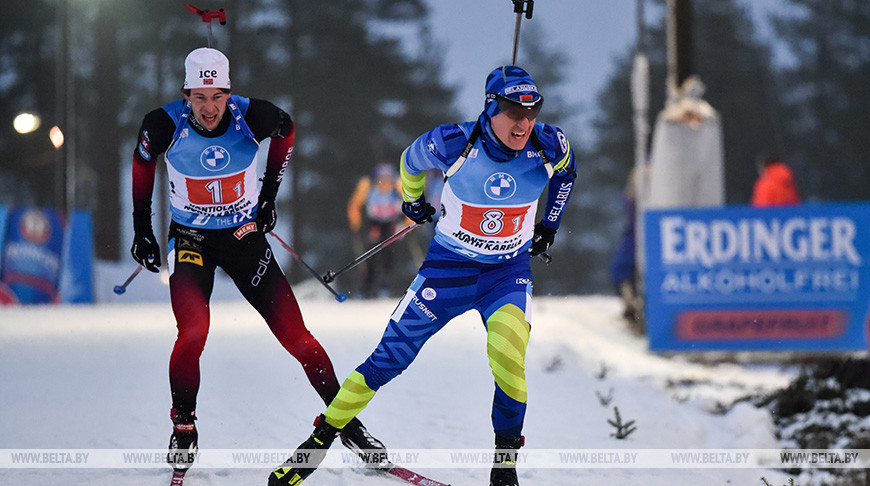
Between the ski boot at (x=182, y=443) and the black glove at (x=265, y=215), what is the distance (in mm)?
1164

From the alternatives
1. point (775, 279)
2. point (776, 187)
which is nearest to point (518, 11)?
point (775, 279)

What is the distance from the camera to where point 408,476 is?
546 centimetres

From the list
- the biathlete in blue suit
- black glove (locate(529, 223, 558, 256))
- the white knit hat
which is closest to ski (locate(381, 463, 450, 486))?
the biathlete in blue suit

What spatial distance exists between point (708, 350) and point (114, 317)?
6769 millimetres

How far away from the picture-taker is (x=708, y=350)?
10.8 m

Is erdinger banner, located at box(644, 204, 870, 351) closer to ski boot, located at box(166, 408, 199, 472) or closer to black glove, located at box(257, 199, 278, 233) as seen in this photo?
black glove, located at box(257, 199, 278, 233)

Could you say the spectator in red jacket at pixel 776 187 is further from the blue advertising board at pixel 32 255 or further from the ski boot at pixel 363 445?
the blue advertising board at pixel 32 255

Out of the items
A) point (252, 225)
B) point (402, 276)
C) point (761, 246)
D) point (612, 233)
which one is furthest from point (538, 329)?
point (612, 233)

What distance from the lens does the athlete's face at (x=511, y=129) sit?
4.89 m

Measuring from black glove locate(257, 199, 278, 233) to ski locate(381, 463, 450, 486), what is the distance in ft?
5.24

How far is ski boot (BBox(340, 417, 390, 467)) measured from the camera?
18.0 ft

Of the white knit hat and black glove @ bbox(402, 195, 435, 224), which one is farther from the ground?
the white knit hat

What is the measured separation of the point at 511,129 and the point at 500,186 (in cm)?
32

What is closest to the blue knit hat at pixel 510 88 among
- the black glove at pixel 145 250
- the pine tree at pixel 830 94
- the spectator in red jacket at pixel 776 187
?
the black glove at pixel 145 250
